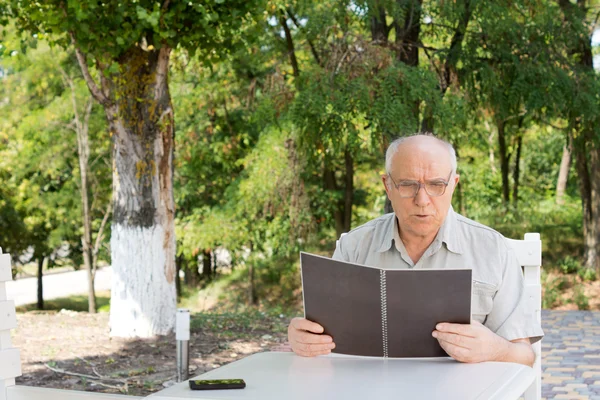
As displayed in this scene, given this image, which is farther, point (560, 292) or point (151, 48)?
point (560, 292)

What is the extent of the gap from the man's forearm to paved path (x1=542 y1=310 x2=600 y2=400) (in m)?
3.32

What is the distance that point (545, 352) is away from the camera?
25.4 ft

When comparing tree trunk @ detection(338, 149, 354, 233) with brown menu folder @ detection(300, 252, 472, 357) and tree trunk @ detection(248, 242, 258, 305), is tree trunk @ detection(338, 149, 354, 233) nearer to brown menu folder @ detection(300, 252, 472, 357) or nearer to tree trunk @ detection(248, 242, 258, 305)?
tree trunk @ detection(248, 242, 258, 305)

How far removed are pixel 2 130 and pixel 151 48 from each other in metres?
11.2

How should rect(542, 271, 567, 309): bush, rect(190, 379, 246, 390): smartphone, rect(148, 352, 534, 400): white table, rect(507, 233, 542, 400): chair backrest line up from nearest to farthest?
rect(148, 352, 534, 400): white table < rect(190, 379, 246, 390): smartphone < rect(507, 233, 542, 400): chair backrest < rect(542, 271, 567, 309): bush

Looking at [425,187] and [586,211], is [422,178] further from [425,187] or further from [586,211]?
[586,211]

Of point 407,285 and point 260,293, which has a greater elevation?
point 407,285

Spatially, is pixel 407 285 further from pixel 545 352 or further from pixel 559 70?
pixel 559 70

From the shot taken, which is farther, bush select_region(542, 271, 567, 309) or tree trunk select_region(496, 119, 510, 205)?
tree trunk select_region(496, 119, 510, 205)

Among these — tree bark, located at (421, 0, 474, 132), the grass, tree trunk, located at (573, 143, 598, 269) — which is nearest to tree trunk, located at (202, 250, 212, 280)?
the grass

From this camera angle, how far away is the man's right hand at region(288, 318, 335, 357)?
259 centimetres

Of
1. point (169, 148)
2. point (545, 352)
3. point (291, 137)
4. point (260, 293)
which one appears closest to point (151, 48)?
point (169, 148)

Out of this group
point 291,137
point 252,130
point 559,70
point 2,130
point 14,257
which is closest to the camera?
point 559,70

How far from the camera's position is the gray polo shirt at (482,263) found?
9.12 ft
